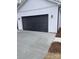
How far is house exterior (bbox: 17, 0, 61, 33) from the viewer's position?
14.0ft

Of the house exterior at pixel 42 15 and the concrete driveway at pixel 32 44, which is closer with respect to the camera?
the concrete driveway at pixel 32 44

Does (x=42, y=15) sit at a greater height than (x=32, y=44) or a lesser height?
greater

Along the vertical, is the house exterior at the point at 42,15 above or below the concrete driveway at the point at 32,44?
above

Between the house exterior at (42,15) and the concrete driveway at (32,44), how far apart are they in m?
0.27

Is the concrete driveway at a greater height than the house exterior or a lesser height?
lesser

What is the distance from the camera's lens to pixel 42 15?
511 centimetres

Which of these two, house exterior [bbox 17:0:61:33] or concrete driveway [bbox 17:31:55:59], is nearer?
concrete driveway [bbox 17:31:55:59]

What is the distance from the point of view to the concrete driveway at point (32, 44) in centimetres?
288

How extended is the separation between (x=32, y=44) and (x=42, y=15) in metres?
1.93

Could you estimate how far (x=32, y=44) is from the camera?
3.58 meters

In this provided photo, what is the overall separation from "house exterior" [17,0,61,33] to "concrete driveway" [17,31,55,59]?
0.89 feet

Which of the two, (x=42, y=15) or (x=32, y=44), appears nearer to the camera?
(x=32, y=44)
